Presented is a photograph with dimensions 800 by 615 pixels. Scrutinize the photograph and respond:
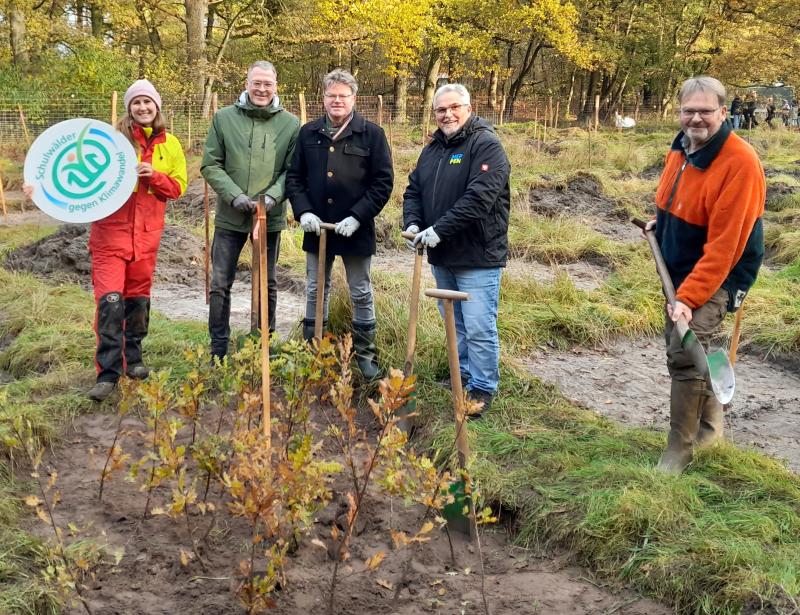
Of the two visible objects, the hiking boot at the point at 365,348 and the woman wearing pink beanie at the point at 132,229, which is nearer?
the woman wearing pink beanie at the point at 132,229

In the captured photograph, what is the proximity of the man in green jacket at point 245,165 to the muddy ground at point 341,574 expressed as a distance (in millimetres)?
1656

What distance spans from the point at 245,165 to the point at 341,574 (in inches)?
102

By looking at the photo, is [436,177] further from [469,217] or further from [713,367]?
[713,367]

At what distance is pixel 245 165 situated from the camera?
15.5 ft

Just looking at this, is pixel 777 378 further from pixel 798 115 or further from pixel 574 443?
pixel 798 115

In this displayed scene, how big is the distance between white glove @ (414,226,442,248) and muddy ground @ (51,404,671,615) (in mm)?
1333

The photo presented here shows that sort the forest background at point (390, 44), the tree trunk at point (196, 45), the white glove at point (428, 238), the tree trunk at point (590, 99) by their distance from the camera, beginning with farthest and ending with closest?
the tree trunk at point (590, 99) → the forest background at point (390, 44) → the tree trunk at point (196, 45) → the white glove at point (428, 238)

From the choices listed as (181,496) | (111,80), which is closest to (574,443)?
(181,496)

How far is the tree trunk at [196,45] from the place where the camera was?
19.8 metres

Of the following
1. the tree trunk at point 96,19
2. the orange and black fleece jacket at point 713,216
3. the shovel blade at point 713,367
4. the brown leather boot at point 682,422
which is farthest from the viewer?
the tree trunk at point 96,19

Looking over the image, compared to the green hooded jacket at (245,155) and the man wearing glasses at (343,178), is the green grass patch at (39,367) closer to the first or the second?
the green hooded jacket at (245,155)

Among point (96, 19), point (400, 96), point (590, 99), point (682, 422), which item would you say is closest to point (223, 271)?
point (682, 422)

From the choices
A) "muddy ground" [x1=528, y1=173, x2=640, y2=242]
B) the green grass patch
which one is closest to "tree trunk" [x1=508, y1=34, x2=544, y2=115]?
"muddy ground" [x1=528, y1=173, x2=640, y2=242]

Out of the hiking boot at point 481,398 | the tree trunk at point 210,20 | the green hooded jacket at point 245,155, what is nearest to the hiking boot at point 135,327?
the green hooded jacket at point 245,155
